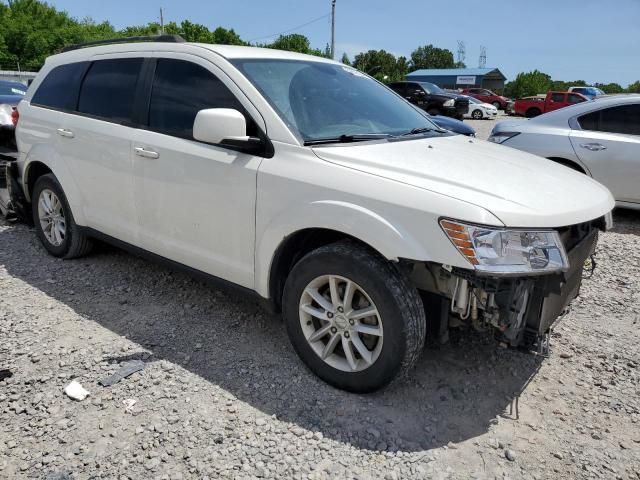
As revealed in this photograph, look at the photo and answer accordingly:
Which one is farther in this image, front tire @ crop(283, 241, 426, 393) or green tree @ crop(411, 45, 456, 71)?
green tree @ crop(411, 45, 456, 71)

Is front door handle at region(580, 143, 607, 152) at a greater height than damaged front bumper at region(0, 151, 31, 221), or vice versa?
front door handle at region(580, 143, 607, 152)

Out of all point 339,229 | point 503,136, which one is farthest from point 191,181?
point 503,136

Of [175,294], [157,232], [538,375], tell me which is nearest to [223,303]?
[175,294]

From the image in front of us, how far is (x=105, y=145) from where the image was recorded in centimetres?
384

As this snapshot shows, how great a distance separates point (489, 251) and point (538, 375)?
128cm

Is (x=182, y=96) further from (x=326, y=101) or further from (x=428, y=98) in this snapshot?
(x=428, y=98)

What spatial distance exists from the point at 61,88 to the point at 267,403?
131 inches

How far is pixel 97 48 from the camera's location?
4.26 m

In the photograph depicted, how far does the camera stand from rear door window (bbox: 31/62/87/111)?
4.32m

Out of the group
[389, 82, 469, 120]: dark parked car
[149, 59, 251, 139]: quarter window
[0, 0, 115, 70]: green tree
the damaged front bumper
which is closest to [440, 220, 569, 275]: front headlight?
[149, 59, 251, 139]: quarter window

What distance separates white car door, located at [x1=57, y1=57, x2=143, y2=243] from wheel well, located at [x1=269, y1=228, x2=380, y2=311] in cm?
134

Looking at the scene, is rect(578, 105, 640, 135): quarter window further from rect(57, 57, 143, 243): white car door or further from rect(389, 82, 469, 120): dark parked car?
rect(389, 82, 469, 120): dark parked car

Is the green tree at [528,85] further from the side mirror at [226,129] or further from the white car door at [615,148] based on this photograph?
the side mirror at [226,129]

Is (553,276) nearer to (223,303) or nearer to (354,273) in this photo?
(354,273)
